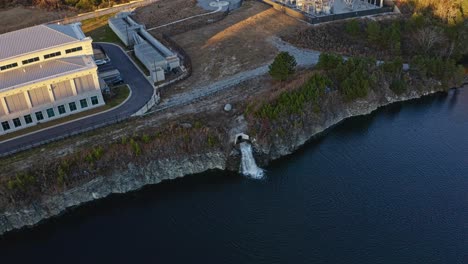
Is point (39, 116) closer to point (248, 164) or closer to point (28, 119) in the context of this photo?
point (28, 119)

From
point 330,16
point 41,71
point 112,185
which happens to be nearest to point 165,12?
point 330,16

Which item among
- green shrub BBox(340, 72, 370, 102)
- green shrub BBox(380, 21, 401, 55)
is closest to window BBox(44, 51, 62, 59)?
green shrub BBox(340, 72, 370, 102)

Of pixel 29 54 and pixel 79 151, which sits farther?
pixel 29 54

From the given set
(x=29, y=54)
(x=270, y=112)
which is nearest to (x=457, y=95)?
(x=270, y=112)

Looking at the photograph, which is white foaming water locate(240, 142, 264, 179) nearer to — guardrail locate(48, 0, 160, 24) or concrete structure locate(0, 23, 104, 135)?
concrete structure locate(0, 23, 104, 135)

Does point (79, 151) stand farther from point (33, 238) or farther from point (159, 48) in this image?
point (159, 48)

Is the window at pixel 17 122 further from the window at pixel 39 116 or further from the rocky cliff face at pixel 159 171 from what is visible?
the rocky cliff face at pixel 159 171

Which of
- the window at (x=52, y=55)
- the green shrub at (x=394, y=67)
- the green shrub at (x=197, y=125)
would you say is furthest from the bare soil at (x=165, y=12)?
the green shrub at (x=394, y=67)
